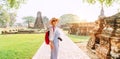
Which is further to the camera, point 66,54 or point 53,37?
point 66,54

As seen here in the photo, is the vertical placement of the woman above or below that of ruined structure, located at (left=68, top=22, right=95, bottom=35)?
above

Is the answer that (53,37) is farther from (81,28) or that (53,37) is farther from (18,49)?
(81,28)

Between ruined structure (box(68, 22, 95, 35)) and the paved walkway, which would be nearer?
the paved walkway

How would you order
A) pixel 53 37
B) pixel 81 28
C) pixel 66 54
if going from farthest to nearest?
pixel 81 28 < pixel 66 54 < pixel 53 37

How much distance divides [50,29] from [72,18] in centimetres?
11928

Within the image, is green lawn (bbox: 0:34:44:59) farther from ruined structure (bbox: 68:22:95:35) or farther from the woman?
ruined structure (bbox: 68:22:95:35)

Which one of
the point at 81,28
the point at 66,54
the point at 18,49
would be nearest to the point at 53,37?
the point at 66,54

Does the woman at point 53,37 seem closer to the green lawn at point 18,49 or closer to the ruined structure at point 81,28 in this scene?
the green lawn at point 18,49

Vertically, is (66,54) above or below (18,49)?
above

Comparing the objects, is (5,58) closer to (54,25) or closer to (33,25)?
(54,25)

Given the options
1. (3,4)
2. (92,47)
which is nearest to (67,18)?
(3,4)

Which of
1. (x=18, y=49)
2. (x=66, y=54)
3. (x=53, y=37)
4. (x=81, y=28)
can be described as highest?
(x=53, y=37)

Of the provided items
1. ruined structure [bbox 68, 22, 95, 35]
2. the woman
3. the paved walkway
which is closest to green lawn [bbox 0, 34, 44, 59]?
the paved walkway

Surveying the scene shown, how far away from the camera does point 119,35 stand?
8.23m
